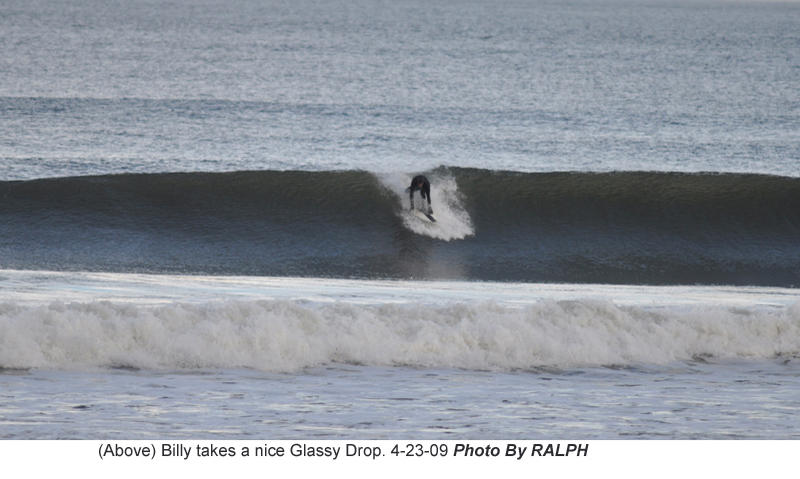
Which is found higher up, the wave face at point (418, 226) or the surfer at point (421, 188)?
the surfer at point (421, 188)

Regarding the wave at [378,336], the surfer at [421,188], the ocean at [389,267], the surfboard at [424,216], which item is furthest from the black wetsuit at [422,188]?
the wave at [378,336]

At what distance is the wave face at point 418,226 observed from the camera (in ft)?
35.8

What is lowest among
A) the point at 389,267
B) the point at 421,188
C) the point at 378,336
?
the point at 389,267

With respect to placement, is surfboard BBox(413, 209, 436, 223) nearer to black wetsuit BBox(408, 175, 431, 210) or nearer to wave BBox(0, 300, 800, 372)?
black wetsuit BBox(408, 175, 431, 210)

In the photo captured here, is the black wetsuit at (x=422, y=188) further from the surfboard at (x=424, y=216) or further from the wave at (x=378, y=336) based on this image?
the wave at (x=378, y=336)

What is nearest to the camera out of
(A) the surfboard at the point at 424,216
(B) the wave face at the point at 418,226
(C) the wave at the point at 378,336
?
(C) the wave at the point at 378,336

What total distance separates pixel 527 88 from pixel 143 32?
115ft

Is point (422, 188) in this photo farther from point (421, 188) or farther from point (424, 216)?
point (424, 216)

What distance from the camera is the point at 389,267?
430 inches

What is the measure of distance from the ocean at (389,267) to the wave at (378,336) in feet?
0.07

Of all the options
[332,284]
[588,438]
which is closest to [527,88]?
[332,284]

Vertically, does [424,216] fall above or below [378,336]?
above

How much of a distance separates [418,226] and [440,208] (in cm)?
87

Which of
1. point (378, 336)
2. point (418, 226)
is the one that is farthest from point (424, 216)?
point (378, 336)
